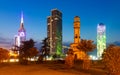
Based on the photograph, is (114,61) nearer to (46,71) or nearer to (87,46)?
(46,71)

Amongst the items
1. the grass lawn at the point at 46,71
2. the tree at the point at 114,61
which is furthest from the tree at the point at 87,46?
the tree at the point at 114,61

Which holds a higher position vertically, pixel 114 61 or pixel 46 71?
pixel 114 61

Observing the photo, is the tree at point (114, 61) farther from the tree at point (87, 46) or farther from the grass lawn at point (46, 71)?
the tree at point (87, 46)

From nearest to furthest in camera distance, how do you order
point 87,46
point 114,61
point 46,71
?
point 114,61 → point 46,71 → point 87,46

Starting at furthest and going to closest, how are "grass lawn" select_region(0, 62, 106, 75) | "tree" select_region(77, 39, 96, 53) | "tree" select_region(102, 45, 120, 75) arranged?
"tree" select_region(77, 39, 96, 53) < "grass lawn" select_region(0, 62, 106, 75) < "tree" select_region(102, 45, 120, 75)

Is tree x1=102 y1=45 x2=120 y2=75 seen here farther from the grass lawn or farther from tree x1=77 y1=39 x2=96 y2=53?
tree x1=77 y1=39 x2=96 y2=53

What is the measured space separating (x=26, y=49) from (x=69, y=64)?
28.4 meters

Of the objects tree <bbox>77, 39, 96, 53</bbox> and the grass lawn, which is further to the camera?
tree <bbox>77, 39, 96, 53</bbox>

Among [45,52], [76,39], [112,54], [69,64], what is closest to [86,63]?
[69,64]

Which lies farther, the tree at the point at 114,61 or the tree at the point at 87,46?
the tree at the point at 87,46

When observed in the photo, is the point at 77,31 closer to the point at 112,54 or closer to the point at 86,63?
the point at 86,63

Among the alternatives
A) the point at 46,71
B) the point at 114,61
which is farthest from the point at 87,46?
the point at 114,61

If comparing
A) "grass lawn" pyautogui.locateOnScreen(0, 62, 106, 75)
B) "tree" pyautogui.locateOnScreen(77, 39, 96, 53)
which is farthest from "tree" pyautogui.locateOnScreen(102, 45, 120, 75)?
"tree" pyautogui.locateOnScreen(77, 39, 96, 53)

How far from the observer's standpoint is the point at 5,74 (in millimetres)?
42219
